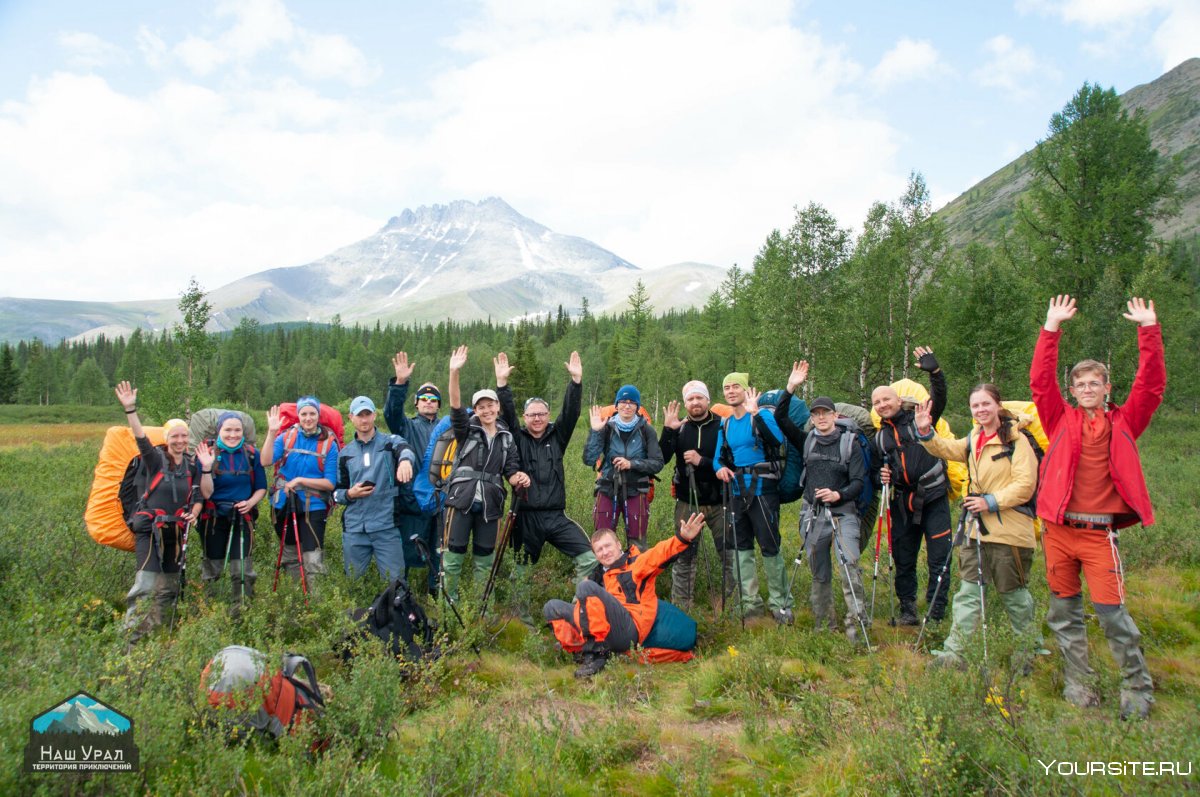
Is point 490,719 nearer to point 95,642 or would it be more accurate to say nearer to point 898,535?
point 95,642

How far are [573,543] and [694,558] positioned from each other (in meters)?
1.44

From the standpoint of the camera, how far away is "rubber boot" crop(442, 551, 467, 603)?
21.8ft

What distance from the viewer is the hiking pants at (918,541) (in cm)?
654

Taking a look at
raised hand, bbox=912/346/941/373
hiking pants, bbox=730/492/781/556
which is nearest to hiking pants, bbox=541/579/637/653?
hiking pants, bbox=730/492/781/556

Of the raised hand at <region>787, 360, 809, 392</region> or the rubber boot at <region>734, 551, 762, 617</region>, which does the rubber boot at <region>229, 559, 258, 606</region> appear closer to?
the rubber boot at <region>734, 551, 762, 617</region>

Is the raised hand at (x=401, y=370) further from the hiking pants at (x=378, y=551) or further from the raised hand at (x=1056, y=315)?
the raised hand at (x=1056, y=315)

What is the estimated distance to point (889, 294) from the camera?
2461cm

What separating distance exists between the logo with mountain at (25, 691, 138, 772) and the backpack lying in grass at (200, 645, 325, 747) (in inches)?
16.8

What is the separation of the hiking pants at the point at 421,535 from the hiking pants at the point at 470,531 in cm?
85

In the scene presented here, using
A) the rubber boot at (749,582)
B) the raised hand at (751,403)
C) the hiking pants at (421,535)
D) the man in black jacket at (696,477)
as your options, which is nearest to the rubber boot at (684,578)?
Answer: the man in black jacket at (696,477)

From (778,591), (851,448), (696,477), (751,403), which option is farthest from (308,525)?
(851,448)

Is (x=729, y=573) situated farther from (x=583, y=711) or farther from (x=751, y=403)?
(x=583, y=711)

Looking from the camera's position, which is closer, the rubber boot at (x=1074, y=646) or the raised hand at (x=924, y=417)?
the rubber boot at (x=1074, y=646)

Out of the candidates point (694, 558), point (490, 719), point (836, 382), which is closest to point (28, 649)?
point (490, 719)
